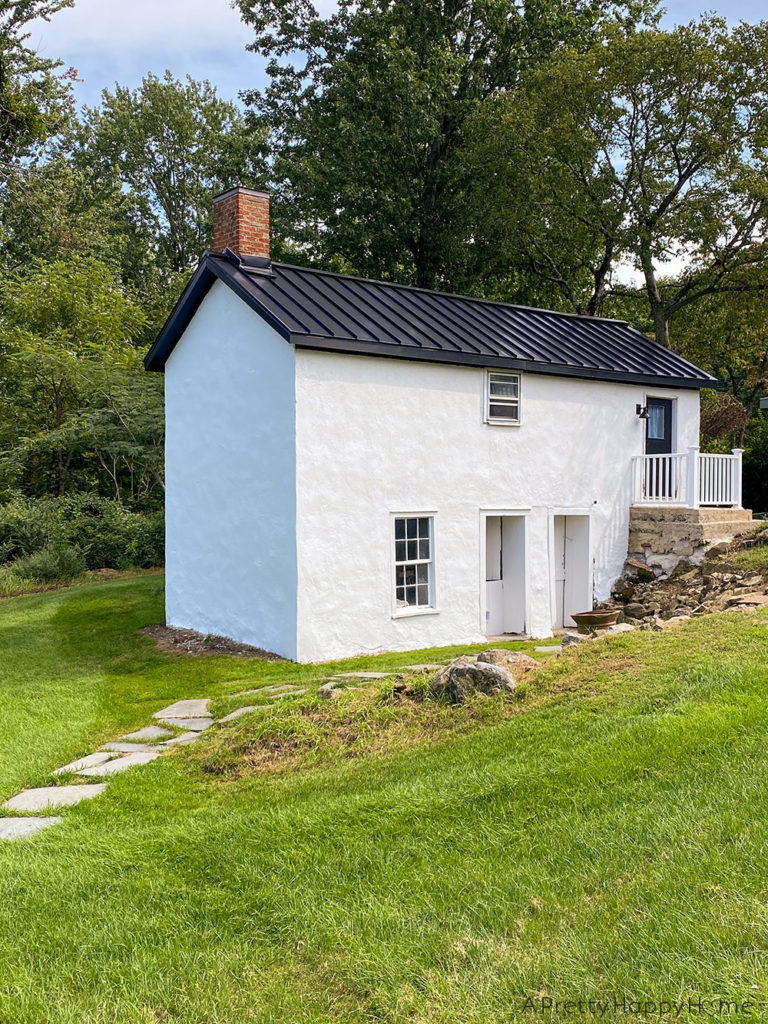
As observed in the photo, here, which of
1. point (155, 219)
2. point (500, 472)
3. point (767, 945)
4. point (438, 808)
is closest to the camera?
point (767, 945)

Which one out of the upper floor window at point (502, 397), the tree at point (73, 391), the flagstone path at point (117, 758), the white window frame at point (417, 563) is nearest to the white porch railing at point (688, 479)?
the upper floor window at point (502, 397)

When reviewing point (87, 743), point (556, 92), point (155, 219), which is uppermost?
point (155, 219)

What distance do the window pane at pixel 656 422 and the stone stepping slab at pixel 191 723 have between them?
38.8 feet

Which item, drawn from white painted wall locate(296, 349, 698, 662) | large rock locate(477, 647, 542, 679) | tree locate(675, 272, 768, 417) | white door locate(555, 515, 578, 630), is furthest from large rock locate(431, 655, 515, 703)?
tree locate(675, 272, 768, 417)

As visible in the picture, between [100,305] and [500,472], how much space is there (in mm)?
17751

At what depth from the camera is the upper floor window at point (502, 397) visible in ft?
46.9

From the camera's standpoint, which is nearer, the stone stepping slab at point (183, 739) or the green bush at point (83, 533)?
the stone stepping slab at point (183, 739)

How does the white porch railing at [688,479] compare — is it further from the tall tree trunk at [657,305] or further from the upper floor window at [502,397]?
the tall tree trunk at [657,305]

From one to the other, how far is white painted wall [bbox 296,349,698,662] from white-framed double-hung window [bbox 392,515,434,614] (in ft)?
0.52

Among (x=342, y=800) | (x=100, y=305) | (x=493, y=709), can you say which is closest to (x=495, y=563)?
(x=493, y=709)

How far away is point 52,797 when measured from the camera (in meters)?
6.45

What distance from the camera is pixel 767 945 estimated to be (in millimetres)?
3252

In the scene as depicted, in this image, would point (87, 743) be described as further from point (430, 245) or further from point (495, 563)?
point (430, 245)

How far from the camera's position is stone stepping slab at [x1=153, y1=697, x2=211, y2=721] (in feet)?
29.8
